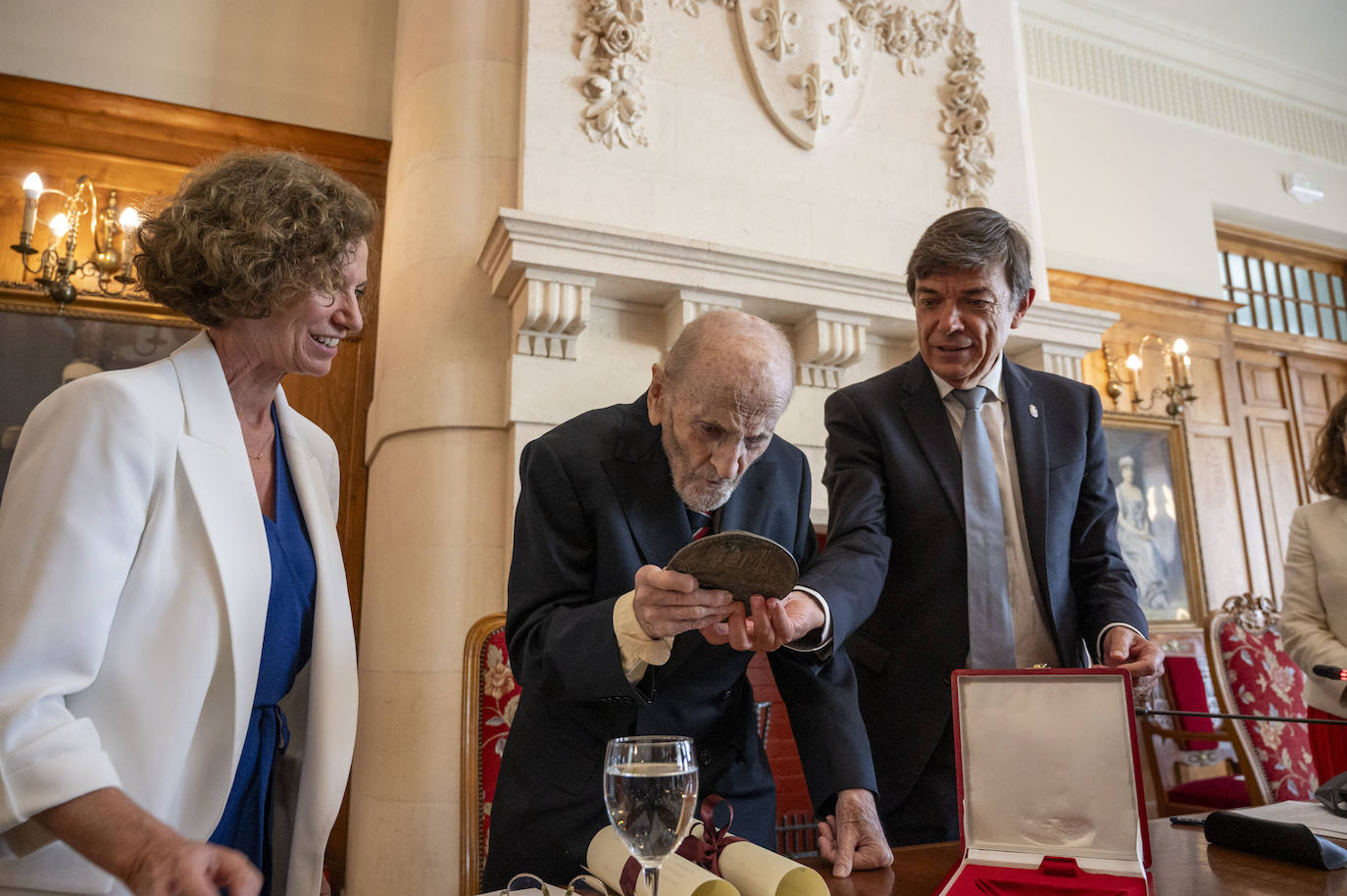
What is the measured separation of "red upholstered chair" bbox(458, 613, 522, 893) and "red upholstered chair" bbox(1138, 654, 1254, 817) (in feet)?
10.7

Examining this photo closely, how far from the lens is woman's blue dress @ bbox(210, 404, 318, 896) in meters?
1.26

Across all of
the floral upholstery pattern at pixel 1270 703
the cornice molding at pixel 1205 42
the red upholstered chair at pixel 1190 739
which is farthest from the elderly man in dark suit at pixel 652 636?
the cornice molding at pixel 1205 42

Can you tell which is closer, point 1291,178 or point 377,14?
point 377,14

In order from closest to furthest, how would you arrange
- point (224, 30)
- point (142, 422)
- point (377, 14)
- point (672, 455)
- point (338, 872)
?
1. point (142, 422)
2. point (672, 455)
3. point (338, 872)
4. point (224, 30)
5. point (377, 14)

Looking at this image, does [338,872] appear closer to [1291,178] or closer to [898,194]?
[898,194]

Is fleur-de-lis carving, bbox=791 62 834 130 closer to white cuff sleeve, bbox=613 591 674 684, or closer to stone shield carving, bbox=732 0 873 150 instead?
stone shield carving, bbox=732 0 873 150

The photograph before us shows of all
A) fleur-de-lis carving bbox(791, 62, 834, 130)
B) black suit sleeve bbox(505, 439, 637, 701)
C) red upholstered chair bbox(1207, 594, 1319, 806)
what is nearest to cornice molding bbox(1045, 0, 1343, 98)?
fleur-de-lis carving bbox(791, 62, 834, 130)

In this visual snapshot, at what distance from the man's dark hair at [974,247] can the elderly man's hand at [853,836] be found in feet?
3.28

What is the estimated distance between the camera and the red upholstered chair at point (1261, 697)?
3111 millimetres

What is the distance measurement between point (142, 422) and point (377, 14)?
413 centimetres

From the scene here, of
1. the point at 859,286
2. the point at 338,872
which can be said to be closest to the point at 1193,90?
the point at 859,286

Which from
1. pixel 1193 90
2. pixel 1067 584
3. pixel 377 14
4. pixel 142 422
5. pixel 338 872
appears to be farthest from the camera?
pixel 1193 90

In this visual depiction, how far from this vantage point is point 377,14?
4512mm

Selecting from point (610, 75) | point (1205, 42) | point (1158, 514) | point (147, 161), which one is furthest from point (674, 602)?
point (1205, 42)
